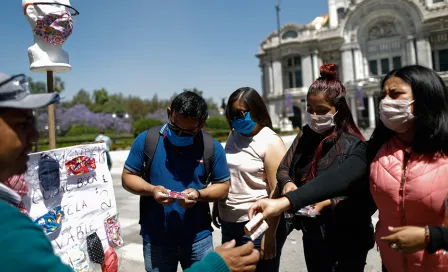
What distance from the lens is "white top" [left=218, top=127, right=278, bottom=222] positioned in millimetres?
2600

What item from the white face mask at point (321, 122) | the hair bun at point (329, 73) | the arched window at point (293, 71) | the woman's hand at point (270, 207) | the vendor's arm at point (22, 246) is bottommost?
the woman's hand at point (270, 207)

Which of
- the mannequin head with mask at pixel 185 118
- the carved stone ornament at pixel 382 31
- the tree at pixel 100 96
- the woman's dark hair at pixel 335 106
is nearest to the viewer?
the woman's dark hair at pixel 335 106

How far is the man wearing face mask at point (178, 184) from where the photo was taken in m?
2.36

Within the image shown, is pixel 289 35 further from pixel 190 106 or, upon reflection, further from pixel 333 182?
pixel 333 182

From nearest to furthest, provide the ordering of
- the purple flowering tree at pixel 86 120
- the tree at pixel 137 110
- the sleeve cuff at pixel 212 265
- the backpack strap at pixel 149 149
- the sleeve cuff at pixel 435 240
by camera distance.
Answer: the sleeve cuff at pixel 212 265 → the sleeve cuff at pixel 435 240 → the backpack strap at pixel 149 149 → the purple flowering tree at pixel 86 120 → the tree at pixel 137 110

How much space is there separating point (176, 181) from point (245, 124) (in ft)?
2.35

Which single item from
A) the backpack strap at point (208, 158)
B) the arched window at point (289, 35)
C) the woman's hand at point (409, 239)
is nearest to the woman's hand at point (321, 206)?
the woman's hand at point (409, 239)

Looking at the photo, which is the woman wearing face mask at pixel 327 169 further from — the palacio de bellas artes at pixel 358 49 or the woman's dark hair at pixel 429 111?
the palacio de bellas artes at pixel 358 49

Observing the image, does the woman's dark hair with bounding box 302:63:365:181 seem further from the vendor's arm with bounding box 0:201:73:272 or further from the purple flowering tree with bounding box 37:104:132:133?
the purple flowering tree with bounding box 37:104:132:133

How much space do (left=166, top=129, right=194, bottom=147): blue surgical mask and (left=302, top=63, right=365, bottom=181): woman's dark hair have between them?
2.90 feet

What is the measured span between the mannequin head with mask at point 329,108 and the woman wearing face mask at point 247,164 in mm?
477

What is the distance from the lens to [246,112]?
2641 mm

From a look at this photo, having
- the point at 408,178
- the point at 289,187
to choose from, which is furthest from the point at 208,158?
the point at 408,178

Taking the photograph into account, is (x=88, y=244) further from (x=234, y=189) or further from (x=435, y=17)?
(x=435, y=17)
